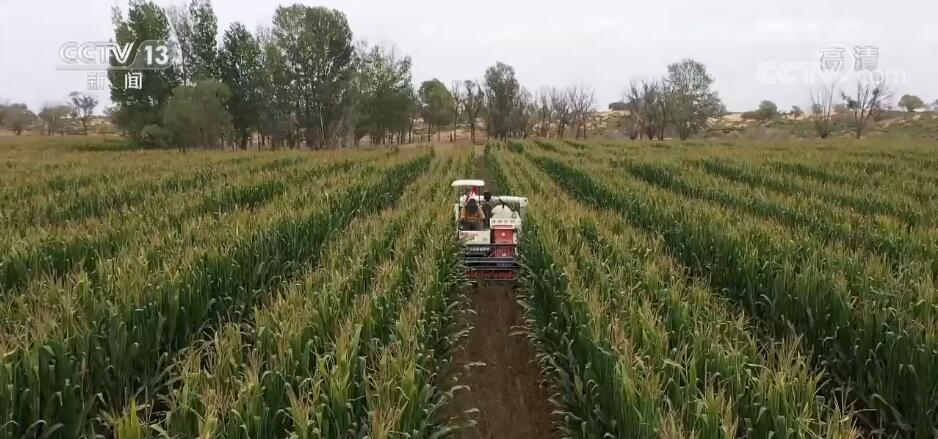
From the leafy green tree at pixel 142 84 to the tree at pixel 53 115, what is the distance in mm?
62251

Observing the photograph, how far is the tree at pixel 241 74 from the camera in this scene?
52281mm

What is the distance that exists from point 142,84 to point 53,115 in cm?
6777

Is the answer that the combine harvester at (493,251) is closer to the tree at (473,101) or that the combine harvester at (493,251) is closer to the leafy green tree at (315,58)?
the leafy green tree at (315,58)

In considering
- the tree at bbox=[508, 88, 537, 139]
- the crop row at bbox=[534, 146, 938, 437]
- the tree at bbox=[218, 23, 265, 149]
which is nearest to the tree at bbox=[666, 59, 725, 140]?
the tree at bbox=[508, 88, 537, 139]

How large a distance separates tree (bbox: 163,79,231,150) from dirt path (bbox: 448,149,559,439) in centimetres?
4237

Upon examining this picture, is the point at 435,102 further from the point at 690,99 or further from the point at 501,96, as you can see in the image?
the point at 690,99

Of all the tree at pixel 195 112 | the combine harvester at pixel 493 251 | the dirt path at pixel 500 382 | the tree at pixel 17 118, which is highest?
the tree at pixel 17 118

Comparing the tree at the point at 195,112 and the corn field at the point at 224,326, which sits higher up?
the tree at the point at 195,112

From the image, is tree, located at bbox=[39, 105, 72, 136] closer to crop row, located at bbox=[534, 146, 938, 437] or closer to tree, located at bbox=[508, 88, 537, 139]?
tree, located at bbox=[508, 88, 537, 139]

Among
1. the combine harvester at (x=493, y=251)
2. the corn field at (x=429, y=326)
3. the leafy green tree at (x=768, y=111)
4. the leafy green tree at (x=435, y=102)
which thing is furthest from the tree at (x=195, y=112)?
the leafy green tree at (x=768, y=111)

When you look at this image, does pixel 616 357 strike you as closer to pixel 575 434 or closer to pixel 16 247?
pixel 575 434

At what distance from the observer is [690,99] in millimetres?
79312

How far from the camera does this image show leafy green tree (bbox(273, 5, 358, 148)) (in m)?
47.9

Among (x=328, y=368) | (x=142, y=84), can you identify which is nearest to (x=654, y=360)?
(x=328, y=368)
